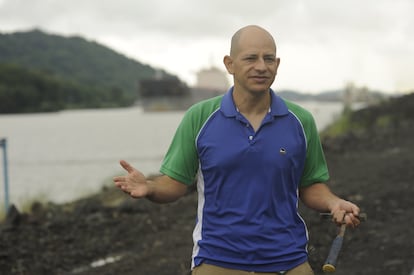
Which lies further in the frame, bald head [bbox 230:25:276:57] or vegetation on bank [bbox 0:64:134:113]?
vegetation on bank [bbox 0:64:134:113]

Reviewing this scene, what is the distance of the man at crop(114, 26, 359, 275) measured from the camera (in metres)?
3.25

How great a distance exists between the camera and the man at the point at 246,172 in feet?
10.7

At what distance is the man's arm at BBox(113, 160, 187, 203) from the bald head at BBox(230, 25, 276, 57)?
70 cm

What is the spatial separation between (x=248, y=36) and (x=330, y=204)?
900mm

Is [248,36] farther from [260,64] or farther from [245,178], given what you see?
[245,178]

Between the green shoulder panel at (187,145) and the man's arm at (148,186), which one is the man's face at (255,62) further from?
the man's arm at (148,186)

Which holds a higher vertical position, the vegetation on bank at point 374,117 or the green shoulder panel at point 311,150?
the green shoulder panel at point 311,150

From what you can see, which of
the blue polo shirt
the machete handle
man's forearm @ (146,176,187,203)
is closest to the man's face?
the blue polo shirt

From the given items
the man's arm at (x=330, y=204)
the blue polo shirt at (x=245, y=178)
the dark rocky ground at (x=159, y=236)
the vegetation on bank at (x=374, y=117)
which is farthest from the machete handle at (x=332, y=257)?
the vegetation on bank at (x=374, y=117)

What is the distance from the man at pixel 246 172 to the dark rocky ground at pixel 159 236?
3006 mm

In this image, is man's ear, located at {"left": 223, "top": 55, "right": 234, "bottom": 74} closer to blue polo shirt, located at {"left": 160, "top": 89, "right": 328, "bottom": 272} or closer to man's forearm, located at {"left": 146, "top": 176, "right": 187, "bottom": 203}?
blue polo shirt, located at {"left": 160, "top": 89, "right": 328, "bottom": 272}

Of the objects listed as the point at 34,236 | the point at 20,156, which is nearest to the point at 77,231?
the point at 34,236

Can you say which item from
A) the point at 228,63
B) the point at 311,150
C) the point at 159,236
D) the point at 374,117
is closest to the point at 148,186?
the point at 228,63

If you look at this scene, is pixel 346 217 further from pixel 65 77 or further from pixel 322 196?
pixel 65 77
